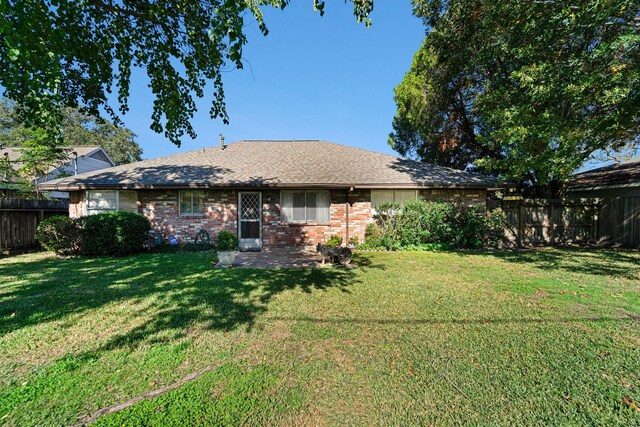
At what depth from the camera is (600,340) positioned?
3.31 m

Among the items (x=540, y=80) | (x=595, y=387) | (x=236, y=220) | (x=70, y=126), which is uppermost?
(x=70, y=126)

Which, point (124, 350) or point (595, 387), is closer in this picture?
point (595, 387)

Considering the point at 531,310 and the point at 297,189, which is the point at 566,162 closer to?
the point at 531,310

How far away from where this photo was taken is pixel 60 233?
8.44 meters

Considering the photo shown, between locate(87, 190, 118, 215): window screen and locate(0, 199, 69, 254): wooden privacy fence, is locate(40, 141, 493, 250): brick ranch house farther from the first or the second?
locate(0, 199, 69, 254): wooden privacy fence

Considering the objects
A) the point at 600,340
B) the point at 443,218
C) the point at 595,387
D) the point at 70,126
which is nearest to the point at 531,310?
the point at 600,340

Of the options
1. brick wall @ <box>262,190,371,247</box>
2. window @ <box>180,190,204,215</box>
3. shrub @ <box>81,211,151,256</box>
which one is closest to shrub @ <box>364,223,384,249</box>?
brick wall @ <box>262,190,371,247</box>

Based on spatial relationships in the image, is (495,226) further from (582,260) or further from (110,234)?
(110,234)

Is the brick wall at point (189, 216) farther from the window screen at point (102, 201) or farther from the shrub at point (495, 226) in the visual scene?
the shrub at point (495, 226)

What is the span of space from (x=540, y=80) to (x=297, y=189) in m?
8.11

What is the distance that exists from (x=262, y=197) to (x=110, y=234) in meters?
5.00

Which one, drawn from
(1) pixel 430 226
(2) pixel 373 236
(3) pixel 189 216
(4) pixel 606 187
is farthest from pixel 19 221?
(4) pixel 606 187

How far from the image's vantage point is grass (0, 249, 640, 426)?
223 cm

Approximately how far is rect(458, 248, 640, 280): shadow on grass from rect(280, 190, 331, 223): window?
512cm
